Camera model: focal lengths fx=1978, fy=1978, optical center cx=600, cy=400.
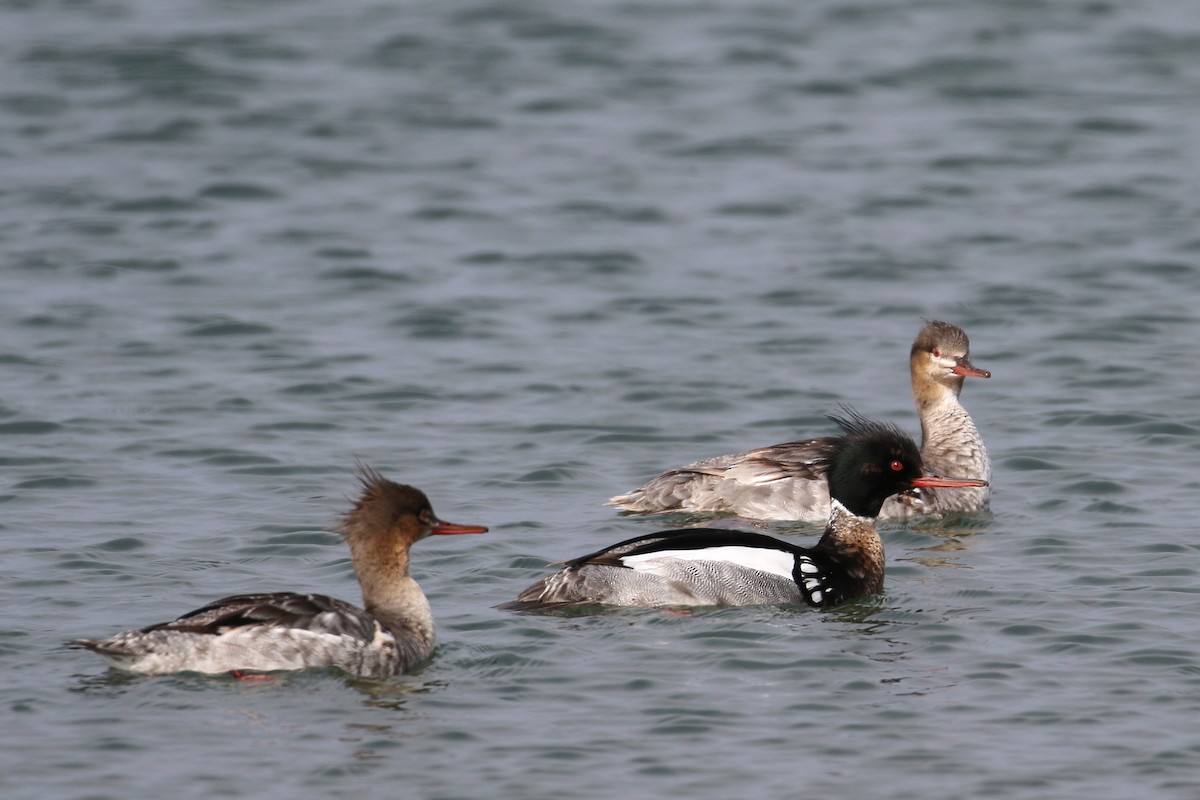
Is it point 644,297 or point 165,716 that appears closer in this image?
point 165,716

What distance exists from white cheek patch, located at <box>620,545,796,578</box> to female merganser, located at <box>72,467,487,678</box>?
115 cm

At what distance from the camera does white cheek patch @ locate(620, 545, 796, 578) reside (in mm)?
10406

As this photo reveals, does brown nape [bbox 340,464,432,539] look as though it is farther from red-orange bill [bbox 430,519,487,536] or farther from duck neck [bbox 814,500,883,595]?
duck neck [bbox 814,500,883,595]

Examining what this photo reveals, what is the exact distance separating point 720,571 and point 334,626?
2.26 m

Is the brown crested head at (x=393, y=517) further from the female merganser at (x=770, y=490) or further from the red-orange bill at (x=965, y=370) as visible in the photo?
the red-orange bill at (x=965, y=370)

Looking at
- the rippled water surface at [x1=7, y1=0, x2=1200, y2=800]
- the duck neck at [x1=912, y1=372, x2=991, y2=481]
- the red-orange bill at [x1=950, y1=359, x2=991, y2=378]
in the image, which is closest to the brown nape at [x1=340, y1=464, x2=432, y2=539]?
the rippled water surface at [x1=7, y1=0, x2=1200, y2=800]

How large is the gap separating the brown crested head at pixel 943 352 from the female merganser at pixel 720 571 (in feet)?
8.53

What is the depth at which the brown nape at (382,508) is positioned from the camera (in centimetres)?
969

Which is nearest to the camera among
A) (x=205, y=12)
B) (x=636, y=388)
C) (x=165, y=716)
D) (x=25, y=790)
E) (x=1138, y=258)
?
(x=25, y=790)

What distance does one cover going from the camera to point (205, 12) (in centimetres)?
2580

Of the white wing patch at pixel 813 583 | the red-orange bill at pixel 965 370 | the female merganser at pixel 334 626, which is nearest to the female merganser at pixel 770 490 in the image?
the red-orange bill at pixel 965 370

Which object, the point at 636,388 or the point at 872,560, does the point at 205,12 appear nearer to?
the point at 636,388

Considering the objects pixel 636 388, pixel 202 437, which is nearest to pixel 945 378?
pixel 636 388

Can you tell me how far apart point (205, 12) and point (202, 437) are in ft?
43.4
